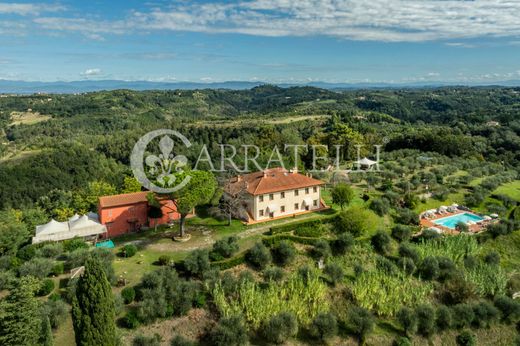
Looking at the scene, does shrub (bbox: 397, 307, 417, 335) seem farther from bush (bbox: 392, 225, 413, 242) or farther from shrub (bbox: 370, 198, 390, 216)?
shrub (bbox: 370, 198, 390, 216)

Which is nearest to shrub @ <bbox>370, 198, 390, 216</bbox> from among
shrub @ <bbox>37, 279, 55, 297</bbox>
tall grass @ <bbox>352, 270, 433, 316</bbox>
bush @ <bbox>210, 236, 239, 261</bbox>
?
tall grass @ <bbox>352, 270, 433, 316</bbox>

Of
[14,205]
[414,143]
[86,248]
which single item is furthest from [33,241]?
[414,143]

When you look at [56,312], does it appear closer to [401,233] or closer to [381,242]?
[381,242]

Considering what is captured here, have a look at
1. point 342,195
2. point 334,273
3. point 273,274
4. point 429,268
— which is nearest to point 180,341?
point 273,274

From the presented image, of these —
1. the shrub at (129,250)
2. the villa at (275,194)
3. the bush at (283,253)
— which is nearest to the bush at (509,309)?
the bush at (283,253)

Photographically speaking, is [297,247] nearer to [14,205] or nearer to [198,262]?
[198,262]
